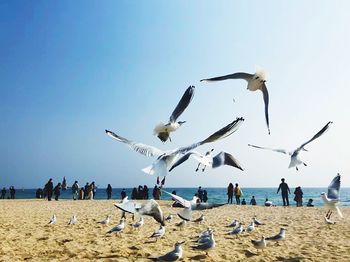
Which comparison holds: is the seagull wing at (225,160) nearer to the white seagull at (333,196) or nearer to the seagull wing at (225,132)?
the seagull wing at (225,132)

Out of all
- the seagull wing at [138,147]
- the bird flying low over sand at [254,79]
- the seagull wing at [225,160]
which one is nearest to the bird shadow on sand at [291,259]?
the bird flying low over sand at [254,79]

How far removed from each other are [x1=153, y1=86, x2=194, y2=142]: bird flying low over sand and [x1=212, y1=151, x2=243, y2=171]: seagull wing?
0.91 metres

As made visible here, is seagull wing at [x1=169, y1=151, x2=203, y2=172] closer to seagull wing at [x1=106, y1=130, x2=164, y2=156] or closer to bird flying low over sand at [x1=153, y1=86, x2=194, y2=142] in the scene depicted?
seagull wing at [x1=106, y1=130, x2=164, y2=156]

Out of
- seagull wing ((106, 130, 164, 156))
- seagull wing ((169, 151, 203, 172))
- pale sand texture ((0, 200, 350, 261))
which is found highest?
seagull wing ((106, 130, 164, 156))

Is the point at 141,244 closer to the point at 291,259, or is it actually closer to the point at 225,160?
the point at 291,259

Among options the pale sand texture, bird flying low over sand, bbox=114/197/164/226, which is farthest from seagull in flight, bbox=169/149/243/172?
the pale sand texture

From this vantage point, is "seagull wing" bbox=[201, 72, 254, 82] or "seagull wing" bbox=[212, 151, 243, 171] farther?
"seagull wing" bbox=[201, 72, 254, 82]

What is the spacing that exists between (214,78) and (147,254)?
386 centimetres

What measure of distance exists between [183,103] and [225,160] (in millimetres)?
1110

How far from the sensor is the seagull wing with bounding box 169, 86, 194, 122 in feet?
16.3

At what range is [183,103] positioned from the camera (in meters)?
5.00

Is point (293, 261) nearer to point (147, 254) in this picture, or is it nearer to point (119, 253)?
point (147, 254)

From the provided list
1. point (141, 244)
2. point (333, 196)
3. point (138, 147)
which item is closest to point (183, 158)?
point (138, 147)

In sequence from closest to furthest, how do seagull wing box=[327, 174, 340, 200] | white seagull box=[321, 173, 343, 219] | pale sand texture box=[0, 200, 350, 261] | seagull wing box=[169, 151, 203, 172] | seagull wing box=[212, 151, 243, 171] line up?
seagull wing box=[169, 151, 203, 172], seagull wing box=[212, 151, 243, 171], pale sand texture box=[0, 200, 350, 261], seagull wing box=[327, 174, 340, 200], white seagull box=[321, 173, 343, 219]
